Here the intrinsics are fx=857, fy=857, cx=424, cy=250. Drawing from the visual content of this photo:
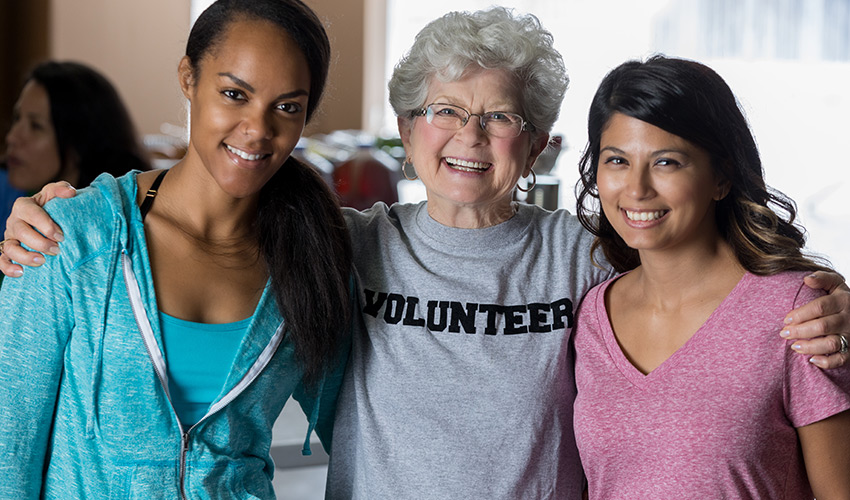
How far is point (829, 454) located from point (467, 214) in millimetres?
731

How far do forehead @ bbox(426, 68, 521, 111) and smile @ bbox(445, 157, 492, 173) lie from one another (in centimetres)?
10

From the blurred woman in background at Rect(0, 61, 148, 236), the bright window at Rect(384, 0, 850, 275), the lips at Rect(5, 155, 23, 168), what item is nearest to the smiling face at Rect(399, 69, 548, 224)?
the blurred woman in background at Rect(0, 61, 148, 236)

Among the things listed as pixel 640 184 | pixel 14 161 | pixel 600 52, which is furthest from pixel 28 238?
pixel 600 52

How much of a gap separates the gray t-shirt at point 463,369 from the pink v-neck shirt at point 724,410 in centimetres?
12

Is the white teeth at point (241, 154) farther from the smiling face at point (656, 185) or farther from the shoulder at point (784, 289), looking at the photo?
the shoulder at point (784, 289)

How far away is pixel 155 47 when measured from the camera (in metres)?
8.04

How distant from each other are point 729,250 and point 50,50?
6.91 meters

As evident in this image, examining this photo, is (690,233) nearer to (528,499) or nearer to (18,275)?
(528,499)

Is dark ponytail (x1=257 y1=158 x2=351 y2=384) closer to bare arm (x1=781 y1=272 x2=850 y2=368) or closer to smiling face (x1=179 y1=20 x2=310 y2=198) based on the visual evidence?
smiling face (x1=179 y1=20 x2=310 y2=198)

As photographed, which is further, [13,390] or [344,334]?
[344,334]

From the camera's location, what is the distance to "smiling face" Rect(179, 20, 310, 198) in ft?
4.45

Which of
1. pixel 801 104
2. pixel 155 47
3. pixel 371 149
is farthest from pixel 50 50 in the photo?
pixel 801 104

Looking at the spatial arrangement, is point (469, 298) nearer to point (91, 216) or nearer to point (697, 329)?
point (697, 329)

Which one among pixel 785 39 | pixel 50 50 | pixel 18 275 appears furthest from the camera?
pixel 785 39
